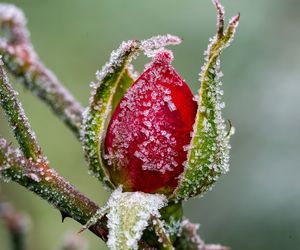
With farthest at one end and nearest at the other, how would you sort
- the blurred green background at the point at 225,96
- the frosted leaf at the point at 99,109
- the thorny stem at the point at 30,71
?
the blurred green background at the point at 225,96, the thorny stem at the point at 30,71, the frosted leaf at the point at 99,109

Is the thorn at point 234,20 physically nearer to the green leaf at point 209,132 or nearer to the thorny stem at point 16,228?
the green leaf at point 209,132

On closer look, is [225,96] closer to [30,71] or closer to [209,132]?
[30,71]

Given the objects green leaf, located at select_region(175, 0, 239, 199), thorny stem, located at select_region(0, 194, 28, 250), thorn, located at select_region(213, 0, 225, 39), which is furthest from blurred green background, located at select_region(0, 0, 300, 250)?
thorn, located at select_region(213, 0, 225, 39)

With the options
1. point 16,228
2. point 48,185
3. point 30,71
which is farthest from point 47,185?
point 16,228

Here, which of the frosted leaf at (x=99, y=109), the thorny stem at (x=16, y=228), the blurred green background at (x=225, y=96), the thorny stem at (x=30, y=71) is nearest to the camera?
the frosted leaf at (x=99, y=109)

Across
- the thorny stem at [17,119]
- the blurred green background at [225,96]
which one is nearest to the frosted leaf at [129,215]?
the thorny stem at [17,119]

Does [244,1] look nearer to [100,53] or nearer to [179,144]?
[100,53]

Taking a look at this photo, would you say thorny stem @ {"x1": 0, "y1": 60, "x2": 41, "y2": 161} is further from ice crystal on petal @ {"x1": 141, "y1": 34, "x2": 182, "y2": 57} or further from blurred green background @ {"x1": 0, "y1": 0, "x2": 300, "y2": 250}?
blurred green background @ {"x1": 0, "y1": 0, "x2": 300, "y2": 250}
